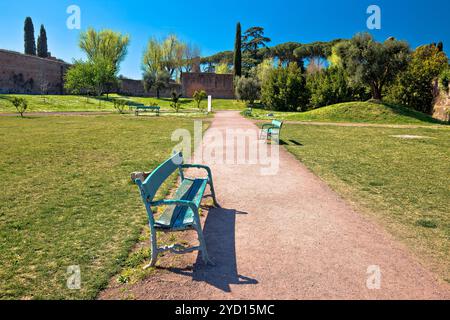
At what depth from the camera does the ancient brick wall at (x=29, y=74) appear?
40.7 m

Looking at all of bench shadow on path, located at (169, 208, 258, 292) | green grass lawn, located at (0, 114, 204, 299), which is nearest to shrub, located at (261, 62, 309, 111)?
green grass lawn, located at (0, 114, 204, 299)

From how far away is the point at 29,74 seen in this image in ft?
144

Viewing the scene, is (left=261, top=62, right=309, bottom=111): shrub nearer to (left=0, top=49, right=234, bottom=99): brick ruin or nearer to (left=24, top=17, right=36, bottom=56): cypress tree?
(left=0, top=49, right=234, bottom=99): brick ruin

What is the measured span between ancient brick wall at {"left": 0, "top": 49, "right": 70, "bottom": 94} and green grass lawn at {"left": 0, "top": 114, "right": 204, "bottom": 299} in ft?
135

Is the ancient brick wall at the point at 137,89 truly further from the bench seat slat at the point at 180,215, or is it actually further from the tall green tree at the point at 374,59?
the bench seat slat at the point at 180,215

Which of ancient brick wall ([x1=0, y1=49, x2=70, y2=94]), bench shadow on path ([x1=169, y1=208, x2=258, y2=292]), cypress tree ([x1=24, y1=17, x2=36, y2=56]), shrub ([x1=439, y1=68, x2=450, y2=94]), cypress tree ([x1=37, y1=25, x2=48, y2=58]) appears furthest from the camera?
cypress tree ([x1=37, y1=25, x2=48, y2=58])

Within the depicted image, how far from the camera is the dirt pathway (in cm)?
266

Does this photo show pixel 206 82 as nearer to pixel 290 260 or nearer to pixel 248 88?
pixel 248 88

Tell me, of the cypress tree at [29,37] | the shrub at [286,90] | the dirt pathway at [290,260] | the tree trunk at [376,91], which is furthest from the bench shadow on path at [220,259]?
the cypress tree at [29,37]

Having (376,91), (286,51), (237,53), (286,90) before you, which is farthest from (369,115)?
(286,51)

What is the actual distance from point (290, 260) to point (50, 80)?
54755 millimetres

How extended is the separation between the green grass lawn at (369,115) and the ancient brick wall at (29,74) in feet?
126

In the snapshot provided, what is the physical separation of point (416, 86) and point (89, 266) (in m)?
33.4

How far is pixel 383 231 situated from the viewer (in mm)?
3910
